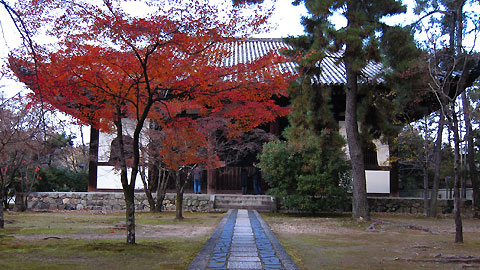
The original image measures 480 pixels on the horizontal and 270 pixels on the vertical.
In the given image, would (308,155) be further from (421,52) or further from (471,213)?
(471,213)

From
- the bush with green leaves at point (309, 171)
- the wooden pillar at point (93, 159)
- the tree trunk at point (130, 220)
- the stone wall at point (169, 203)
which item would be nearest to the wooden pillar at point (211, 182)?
the stone wall at point (169, 203)

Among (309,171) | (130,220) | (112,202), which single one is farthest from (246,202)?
(130,220)

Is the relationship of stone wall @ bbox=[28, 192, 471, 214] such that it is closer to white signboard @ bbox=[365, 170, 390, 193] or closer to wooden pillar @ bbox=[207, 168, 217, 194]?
white signboard @ bbox=[365, 170, 390, 193]

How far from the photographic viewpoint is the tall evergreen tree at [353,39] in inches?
425

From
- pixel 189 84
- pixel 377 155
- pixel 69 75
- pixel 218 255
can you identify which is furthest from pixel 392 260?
pixel 377 155

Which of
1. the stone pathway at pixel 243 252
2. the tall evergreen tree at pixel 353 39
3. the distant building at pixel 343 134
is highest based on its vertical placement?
the tall evergreen tree at pixel 353 39

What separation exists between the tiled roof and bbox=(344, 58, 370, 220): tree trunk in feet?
2.29

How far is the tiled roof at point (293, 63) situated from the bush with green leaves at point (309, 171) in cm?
214

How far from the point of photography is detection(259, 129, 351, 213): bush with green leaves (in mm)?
13719

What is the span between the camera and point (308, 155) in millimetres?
14094

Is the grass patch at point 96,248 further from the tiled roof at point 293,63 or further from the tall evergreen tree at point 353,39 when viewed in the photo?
the tiled roof at point 293,63

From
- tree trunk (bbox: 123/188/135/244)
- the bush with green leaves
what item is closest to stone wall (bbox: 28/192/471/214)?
the bush with green leaves

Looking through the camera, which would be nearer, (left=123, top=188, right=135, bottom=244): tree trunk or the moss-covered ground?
the moss-covered ground

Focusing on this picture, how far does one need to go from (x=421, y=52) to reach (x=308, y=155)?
496 centimetres
